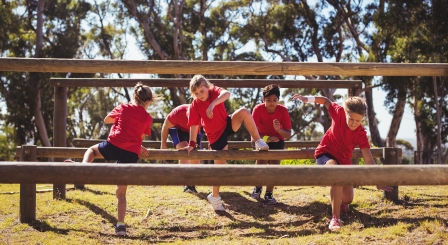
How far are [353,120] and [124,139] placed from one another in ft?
7.44

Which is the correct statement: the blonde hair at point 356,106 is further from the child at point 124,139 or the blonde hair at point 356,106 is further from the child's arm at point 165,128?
the child's arm at point 165,128

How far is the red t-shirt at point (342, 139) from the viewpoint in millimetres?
4871

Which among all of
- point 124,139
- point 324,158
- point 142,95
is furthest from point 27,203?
point 324,158

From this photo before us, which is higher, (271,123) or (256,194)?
(271,123)

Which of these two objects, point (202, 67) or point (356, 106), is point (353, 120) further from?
point (202, 67)

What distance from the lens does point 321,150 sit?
5.02 meters

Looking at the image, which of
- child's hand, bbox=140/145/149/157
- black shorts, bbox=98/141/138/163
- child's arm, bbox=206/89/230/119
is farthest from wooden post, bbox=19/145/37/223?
child's arm, bbox=206/89/230/119

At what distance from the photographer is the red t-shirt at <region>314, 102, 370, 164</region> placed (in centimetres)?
487

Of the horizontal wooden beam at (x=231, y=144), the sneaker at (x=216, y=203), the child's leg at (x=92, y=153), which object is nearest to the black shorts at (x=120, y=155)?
the child's leg at (x=92, y=153)

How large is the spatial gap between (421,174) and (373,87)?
20.7 m

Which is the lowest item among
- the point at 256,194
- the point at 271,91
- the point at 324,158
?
the point at 256,194

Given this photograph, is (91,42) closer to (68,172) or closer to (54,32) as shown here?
(54,32)

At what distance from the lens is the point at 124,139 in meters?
4.89

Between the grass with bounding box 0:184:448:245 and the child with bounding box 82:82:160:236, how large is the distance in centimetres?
39
